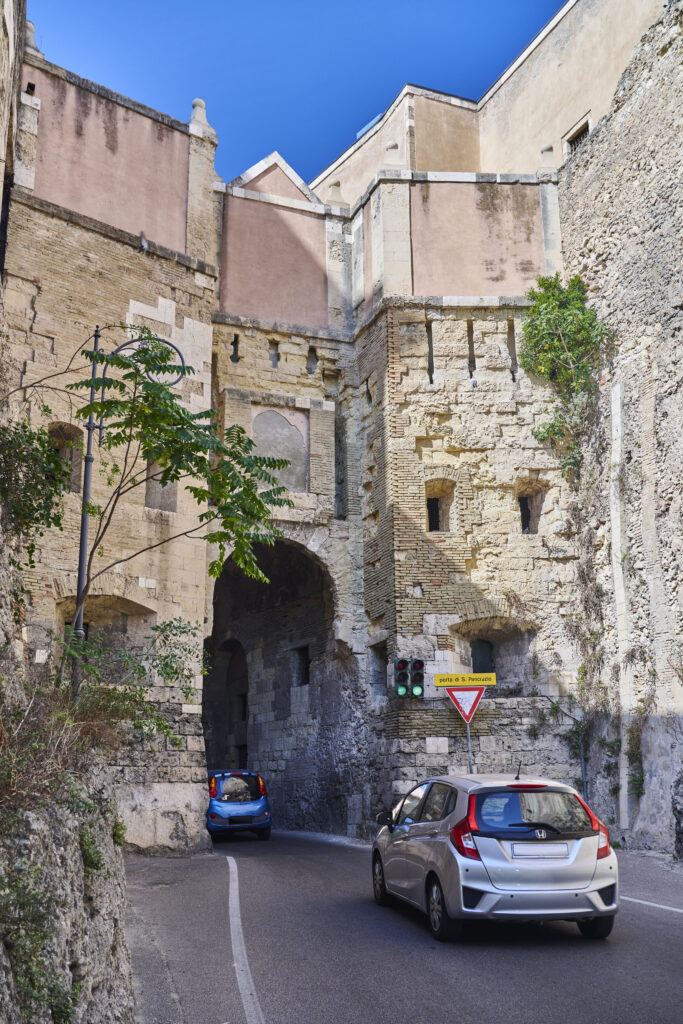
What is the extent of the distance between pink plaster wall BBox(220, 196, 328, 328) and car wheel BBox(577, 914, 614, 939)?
1605 cm

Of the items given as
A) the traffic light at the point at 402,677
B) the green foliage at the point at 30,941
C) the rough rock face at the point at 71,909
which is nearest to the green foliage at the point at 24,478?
the rough rock face at the point at 71,909

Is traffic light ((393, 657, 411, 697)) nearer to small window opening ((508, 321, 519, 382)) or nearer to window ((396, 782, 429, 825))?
small window opening ((508, 321, 519, 382))

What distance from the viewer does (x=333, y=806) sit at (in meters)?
20.5

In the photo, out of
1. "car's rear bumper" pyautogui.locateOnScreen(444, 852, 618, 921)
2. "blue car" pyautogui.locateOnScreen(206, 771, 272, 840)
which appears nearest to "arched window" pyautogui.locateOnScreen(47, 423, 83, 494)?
"blue car" pyautogui.locateOnScreen(206, 771, 272, 840)

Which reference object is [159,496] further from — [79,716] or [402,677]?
[79,716]

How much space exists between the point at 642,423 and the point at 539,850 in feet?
35.7

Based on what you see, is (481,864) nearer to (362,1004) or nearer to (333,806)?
(362,1004)

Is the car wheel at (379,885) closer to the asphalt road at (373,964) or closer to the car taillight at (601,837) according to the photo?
the asphalt road at (373,964)

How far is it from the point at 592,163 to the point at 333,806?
14186mm

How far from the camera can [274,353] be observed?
21.6 metres

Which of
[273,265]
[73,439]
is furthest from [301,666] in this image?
[273,265]

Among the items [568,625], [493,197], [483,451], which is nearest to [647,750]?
[568,625]

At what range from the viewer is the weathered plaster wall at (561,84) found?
2077 centimetres

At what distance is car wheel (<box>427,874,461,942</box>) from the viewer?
7.76 meters
